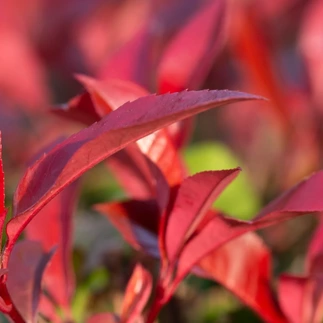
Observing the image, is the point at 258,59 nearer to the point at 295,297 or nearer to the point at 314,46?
the point at 314,46

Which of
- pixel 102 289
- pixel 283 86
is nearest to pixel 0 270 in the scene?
pixel 102 289

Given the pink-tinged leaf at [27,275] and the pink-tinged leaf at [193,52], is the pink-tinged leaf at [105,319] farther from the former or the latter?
the pink-tinged leaf at [193,52]

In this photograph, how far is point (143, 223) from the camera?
1.99ft

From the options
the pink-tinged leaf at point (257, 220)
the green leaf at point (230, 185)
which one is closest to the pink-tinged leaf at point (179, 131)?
the pink-tinged leaf at point (257, 220)

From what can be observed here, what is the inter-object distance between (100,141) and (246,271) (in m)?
0.27

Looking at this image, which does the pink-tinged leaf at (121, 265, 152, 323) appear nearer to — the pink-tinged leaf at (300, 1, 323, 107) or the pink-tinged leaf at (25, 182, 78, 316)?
the pink-tinged leaf at (25, 182, 78, 316)

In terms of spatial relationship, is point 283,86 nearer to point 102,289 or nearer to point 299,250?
point 299,250

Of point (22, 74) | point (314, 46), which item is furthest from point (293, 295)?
point (22, 74)

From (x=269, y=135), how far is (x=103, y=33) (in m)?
0.41

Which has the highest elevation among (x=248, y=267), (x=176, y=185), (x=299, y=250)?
(x=176, y=185)

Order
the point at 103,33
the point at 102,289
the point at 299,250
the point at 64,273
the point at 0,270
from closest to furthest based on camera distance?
1. the point at 0,270
2. the point at 64,273
3. the point at 102,289
4. the point at 299,250
5. the point at 103,33

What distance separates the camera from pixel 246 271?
25.0 inches

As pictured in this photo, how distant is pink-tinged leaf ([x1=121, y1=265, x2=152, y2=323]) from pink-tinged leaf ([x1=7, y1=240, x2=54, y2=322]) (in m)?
0.07

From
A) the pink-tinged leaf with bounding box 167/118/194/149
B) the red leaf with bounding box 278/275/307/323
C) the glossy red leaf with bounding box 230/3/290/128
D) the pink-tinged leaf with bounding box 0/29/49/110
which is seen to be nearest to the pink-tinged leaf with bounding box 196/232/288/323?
the red leaf with bounding box 278/275/307/323
